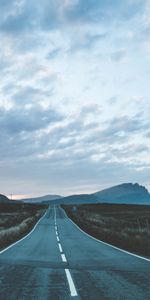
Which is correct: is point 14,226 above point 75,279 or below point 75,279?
above

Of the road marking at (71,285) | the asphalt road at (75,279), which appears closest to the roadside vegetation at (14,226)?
the asphalt road at (75,279)

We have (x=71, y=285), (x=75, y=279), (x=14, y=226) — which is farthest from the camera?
(x=14, y=226)

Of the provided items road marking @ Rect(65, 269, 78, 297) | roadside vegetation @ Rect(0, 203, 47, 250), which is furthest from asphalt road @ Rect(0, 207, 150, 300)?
roadside vegetation @ Rect(0, 203, 47, 250)

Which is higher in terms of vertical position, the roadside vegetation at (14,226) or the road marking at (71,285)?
the roadside vegetation at (14,226)

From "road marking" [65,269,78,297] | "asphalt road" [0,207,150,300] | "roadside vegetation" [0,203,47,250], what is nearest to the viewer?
"asphalt road" [0,207,150,300]

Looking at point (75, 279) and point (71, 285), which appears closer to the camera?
point (71, 285)

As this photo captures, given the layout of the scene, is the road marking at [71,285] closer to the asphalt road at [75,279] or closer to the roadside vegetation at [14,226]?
the asphalt road at [75,279]

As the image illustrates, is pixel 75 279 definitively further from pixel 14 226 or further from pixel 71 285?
pixel 14 226

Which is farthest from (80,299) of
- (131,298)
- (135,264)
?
(135,264)

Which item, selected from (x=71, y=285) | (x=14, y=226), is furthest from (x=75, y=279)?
(x=14, y=226)

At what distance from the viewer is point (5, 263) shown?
45.8 feet

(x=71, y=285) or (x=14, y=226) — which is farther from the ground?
(x=14, y=226)

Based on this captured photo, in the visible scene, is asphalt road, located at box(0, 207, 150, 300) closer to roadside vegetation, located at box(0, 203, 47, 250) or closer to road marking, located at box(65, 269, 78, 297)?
road marking, located at box(65, 269, 78, 297)

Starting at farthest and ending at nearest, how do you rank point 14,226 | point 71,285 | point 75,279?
point 14,226 < point 75,279 < point 71,285
